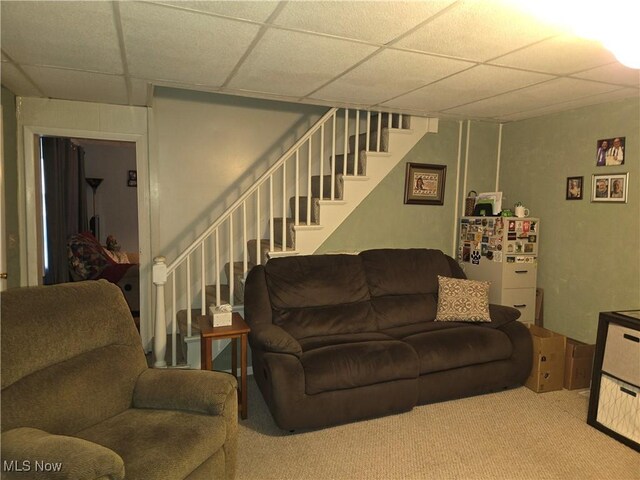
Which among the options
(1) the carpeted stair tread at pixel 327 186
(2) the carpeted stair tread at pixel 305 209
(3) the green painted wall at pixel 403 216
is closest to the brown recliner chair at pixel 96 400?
(2) the carpeted stair tread at pixel 305 209

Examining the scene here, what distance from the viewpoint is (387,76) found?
271 centimetres

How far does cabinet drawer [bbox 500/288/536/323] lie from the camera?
12.0 ft

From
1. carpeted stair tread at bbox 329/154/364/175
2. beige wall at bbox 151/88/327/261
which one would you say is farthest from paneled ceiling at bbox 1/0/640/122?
carpeted stair tread at bbox 329/154/364/175

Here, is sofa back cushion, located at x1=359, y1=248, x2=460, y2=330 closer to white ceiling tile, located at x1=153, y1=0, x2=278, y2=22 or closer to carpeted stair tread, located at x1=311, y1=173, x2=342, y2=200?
carpeted stair tread, located at x1=311, y1=173, x2=342, y2=200

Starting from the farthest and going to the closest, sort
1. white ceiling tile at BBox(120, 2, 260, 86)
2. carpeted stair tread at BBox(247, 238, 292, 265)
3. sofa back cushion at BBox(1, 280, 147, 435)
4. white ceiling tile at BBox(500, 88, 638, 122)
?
1. carpeted stair tread at BBox(247, 238, 292, 265)
2. white ceiling tile at BBox(500, 88, 638, 122)
3. white ceiling tile at BBox(120, 2, 260, 86)
4. sofa back cushion at BBox(1, 280, 147, 435)

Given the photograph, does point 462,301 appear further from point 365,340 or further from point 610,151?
point 610,151

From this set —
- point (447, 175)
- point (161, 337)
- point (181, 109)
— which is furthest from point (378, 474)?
point (181, 109)

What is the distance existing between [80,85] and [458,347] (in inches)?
132

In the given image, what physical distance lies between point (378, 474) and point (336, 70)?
240 cm

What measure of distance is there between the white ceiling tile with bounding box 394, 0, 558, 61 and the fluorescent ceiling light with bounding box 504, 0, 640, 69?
0.23 feet

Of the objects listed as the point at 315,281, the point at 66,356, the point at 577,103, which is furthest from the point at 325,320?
the point at 577,103

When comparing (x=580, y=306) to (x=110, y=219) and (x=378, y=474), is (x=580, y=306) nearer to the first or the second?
(x=378, y=474)

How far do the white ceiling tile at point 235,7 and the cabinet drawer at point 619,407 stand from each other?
297cm

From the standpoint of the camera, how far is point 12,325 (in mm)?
1673
